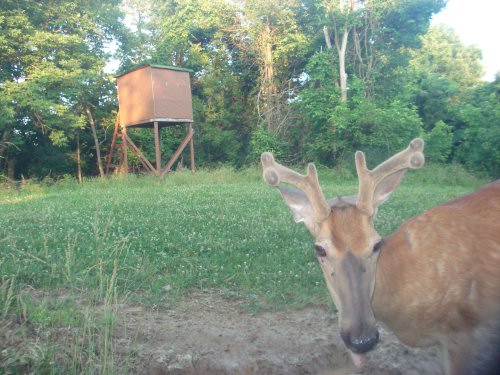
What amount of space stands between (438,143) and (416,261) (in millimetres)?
19517

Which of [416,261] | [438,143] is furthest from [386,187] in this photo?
[438,143]

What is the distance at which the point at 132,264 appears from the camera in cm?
559

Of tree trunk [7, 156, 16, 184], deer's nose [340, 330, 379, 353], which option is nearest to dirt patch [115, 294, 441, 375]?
deer's nose [340, 330, 379, 353]

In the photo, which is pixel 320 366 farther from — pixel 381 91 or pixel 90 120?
pixel 90 120

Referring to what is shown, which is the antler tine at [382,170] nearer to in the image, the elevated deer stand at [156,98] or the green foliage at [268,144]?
the elevated deer stand at [156,98]

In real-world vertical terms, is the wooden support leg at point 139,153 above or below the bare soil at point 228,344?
above

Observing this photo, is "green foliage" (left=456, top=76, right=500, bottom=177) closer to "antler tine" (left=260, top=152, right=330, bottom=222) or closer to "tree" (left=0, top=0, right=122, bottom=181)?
"antler tine" (left=260, top=152, right=330, bottom=222)

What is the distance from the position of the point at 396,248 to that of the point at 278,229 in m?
3.86

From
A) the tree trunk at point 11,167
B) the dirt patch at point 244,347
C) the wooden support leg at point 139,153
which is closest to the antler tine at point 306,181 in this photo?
the dirt patch at point 244,347

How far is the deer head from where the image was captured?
2.80 m

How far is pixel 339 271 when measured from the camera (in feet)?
9.77

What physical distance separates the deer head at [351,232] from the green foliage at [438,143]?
1910cm

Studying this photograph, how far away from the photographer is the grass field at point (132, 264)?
3.85 meters

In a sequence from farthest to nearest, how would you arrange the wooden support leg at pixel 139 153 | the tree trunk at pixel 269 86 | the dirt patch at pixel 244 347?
the tree trunk at pixel 269 86, the wooden support leg at pixel 139 153, the dirt patch at pixel 244 347
